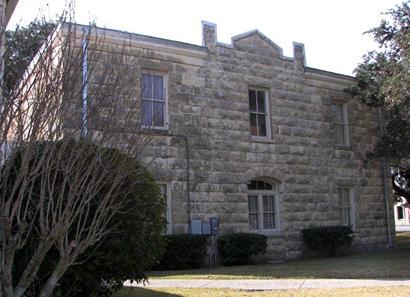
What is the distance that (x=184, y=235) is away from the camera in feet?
54.7

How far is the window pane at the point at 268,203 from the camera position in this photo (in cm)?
1990

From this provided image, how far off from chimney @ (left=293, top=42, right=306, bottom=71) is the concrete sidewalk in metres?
11.2

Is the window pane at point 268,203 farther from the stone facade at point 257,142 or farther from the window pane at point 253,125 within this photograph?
the window pane at point 253,125

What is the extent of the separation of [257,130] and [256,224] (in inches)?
132

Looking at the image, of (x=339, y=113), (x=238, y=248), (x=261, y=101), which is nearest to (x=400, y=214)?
(x=339, y=113)

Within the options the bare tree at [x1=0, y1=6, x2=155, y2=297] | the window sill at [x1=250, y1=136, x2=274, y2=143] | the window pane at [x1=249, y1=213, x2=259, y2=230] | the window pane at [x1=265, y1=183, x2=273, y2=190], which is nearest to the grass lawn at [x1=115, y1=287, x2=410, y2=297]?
the bare tree at [x1=0, y1=6, x2=155, y2=297]

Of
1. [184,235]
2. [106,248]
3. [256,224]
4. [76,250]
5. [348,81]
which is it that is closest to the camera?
[76,250]

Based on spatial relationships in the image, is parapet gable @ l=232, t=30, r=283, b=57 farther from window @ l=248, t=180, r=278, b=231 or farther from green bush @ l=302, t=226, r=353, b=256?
green bush @ l=302, t=226, r=353, b=256

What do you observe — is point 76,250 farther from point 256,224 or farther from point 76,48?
point 256,224

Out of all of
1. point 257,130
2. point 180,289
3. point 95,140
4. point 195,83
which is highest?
point 195,83

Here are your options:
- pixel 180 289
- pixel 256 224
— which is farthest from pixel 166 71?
pixel 180 289

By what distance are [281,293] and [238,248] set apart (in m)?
7.26

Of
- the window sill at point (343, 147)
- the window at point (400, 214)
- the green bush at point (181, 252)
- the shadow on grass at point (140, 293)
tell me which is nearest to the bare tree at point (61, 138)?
the shadow on grass at point (140, 293)

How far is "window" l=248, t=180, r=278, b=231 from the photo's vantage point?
19578 millimetres
